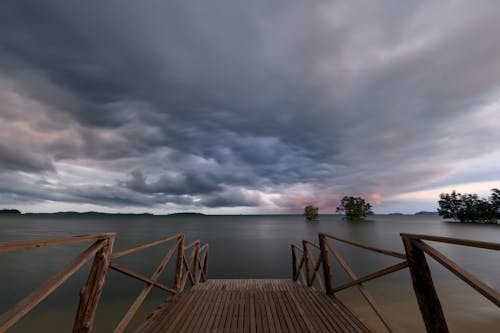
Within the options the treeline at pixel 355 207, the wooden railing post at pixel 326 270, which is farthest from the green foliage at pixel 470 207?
the wooden railing post at pixel 326 270

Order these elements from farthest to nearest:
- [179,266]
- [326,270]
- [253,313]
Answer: [179,266]
[326,270]
[253,313]

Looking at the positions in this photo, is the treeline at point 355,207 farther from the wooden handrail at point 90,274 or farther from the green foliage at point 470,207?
the wooden handrail at point 90,274

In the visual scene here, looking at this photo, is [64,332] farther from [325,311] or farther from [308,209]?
[308,209]

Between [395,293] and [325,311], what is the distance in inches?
427

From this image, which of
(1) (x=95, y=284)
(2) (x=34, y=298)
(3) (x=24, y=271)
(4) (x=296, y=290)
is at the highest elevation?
(2) (x=34, y=298)

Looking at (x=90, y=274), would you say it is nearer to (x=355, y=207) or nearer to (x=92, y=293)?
(x=92, y=293)

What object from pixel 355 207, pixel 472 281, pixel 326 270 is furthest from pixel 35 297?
pixel 355 207

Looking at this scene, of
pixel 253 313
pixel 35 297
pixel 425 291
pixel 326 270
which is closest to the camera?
pixel 35 297

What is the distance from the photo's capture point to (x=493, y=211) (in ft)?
273

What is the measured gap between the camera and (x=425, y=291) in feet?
9.40

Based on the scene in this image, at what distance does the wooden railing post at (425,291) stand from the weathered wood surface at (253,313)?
1.34 m

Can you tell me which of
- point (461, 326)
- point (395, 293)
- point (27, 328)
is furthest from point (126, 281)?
point (461, 326)

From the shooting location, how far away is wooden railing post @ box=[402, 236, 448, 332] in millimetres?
2721

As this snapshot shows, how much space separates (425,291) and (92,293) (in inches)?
179
